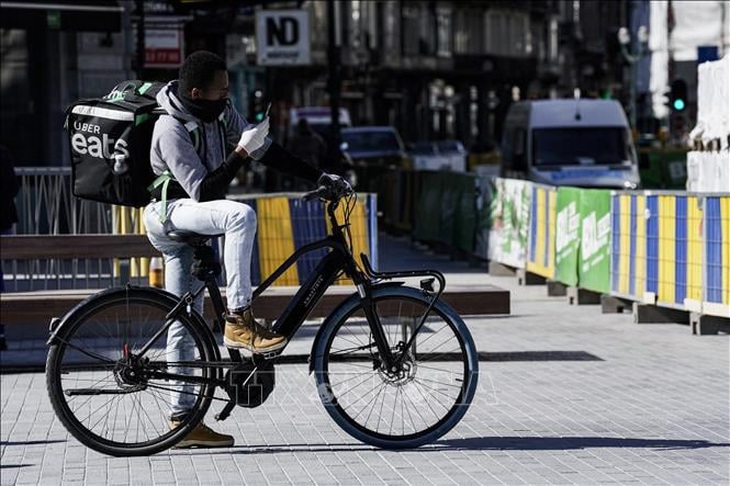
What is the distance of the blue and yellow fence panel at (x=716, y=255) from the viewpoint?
14.4 m

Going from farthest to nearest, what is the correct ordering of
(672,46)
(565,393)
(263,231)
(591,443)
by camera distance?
(672,46) → (263,231) → (565,393) → (591,443)

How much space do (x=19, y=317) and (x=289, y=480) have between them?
4410 mm

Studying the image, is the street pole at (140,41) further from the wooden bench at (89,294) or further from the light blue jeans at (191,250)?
the light blue jeans at (191,250)

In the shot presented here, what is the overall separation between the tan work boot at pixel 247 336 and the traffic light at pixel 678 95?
2680cm

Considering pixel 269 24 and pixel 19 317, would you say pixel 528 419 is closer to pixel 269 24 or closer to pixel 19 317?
pixel 19 317

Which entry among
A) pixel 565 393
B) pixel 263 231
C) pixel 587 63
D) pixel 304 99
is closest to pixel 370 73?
pixel 304 99

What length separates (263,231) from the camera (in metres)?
16.7

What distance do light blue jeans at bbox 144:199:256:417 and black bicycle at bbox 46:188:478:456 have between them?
3cm

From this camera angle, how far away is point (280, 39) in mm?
32812

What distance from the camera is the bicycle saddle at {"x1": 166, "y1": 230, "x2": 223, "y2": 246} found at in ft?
27.8

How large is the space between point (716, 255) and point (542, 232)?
17.2 feet

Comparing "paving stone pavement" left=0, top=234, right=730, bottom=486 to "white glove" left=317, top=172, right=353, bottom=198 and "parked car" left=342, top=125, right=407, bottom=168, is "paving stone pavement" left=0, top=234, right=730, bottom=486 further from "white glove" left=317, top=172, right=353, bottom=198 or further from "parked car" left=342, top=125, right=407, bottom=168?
"parked car" left=342, top=125, right=407, bottom=168

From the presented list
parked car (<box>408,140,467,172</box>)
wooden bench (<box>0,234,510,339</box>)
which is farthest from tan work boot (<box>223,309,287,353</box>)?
parked car (<box>408,140,467,172</box>)

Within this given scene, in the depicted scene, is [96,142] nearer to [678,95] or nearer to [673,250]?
[673,250]
